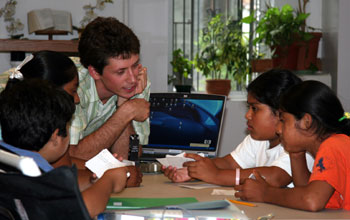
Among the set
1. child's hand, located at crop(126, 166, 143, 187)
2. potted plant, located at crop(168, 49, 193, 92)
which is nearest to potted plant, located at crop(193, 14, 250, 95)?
potted plant, located at crop(168, 49, 193, 92)

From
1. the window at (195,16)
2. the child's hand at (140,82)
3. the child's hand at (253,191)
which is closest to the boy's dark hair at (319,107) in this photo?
the child's hand at (253,191)

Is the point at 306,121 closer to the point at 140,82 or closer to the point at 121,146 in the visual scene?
the point at 140,82

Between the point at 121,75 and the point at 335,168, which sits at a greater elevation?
the point at 121,75

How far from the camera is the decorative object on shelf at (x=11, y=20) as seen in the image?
4090 mm

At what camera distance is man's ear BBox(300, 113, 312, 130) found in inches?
72.4

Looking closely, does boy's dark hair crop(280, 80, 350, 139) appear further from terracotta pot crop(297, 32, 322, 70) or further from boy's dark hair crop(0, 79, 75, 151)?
terracotta pot crop(297, 32, 322, 70)

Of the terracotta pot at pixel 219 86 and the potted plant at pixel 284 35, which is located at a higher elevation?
the potted plant at pixel 284 35

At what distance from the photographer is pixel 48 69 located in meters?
2.11

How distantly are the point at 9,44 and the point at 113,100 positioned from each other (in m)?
1.55

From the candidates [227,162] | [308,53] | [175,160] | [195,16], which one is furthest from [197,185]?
[195,16]

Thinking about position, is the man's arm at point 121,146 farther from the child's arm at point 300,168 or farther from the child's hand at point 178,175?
the child's arm at point 300,168

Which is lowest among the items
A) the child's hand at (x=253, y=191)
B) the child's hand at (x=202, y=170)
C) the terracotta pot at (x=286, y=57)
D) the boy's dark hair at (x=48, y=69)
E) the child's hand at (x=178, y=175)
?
the child's hand at (x=178, y=175)

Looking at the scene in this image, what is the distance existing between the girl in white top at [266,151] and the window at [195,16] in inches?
91.8

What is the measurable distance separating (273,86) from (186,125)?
625 millimetres
